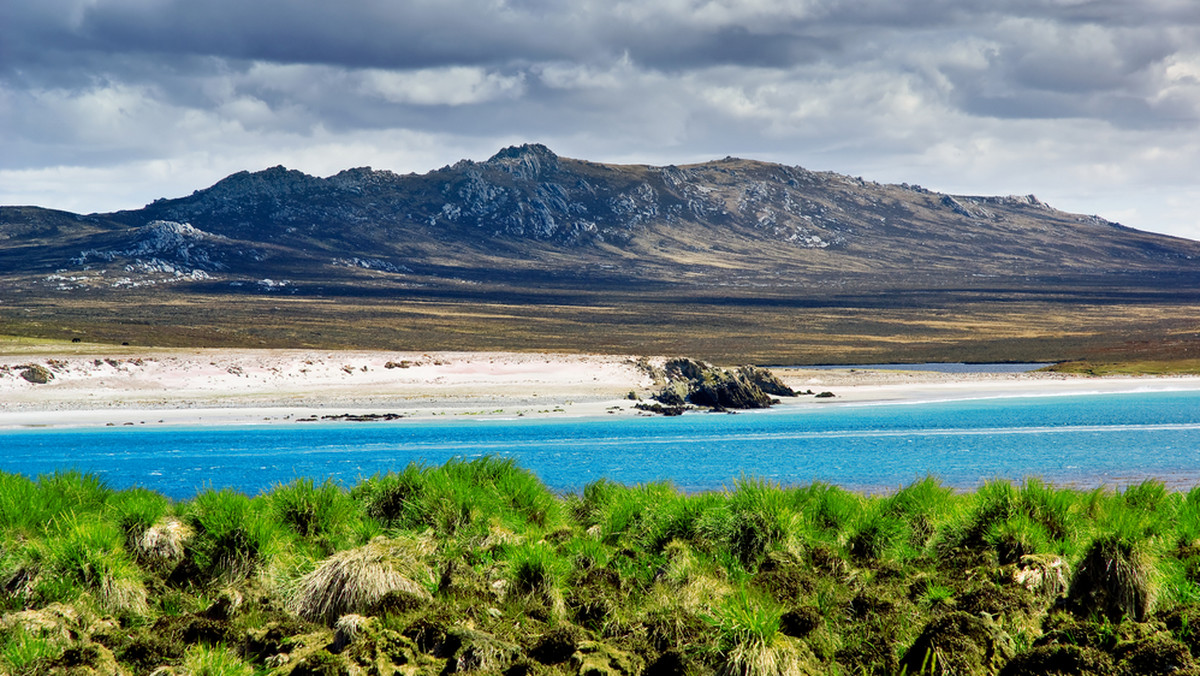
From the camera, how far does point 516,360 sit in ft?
218

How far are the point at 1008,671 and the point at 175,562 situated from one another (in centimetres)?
858

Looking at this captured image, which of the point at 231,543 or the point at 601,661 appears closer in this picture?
the point at 601,661

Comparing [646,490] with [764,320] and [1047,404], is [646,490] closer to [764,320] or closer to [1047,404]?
[1047,404]

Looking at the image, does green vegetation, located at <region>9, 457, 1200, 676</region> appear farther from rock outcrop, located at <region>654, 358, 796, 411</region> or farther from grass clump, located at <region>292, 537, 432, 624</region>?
rock outcrop, located at <region>654, 358, 796, 411</region>

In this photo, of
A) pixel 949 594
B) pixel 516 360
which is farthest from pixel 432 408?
pixel 949 594

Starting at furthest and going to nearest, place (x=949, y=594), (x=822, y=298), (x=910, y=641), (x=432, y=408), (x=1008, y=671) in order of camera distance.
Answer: (x=822, y=298) → (x=432, y=408) → (x=949, y=594) → (x=910, y=641) → (x=1008, y=671)

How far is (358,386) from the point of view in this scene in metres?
58.5

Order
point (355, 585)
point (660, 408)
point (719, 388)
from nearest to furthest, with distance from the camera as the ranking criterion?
point (355, 585) < point (660, 408) < point (719, 388)

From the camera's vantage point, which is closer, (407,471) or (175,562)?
(175,562)

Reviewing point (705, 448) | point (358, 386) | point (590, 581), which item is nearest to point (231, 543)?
point (590, 581)

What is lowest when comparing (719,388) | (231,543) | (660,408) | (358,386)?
(358,386)

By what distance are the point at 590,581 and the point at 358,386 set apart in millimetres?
51179

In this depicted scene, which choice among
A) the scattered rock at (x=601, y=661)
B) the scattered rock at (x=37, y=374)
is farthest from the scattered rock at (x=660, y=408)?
the scattered rock at (x=601, y=661)

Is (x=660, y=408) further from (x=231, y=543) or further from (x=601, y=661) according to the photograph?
(x=601, y=661)
